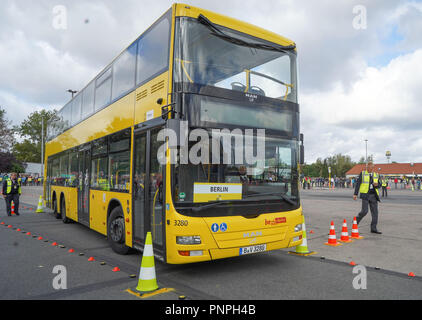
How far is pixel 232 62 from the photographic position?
18.0 feet

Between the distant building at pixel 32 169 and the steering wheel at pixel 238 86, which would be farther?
the distant building at pixel 32 169

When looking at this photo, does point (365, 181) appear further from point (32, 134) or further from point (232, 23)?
point (32, 134)

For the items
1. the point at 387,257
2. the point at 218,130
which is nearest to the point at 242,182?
the point at 218,130

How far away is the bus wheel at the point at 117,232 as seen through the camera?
6.56 m

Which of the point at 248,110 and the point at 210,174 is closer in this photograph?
the point at 210,174

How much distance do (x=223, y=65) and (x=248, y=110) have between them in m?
0.84

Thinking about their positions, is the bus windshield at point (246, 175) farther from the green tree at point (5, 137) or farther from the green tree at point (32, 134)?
the green tree at point (32, 134)

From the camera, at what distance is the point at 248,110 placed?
5367 mm

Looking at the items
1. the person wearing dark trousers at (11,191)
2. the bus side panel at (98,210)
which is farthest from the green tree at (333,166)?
the bus side panel at (98,210)

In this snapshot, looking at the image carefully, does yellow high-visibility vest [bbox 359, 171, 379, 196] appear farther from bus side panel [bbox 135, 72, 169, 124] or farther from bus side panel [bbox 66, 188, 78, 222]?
bus side panel [bbox 66, 188, 78, 222]

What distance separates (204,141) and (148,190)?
1.36 m

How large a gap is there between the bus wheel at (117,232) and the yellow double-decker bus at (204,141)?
0.02m

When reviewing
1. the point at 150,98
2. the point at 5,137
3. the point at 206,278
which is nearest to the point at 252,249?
the point at 206,278
